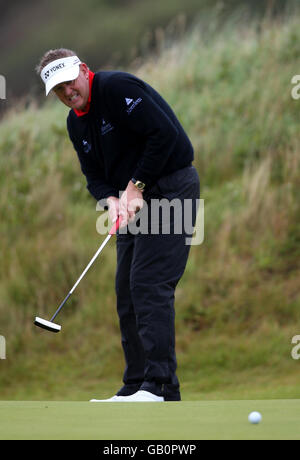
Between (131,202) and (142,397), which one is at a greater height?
(131,202)

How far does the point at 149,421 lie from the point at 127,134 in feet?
4.52

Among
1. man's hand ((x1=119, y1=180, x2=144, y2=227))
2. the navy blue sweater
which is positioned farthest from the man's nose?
man's hand ((x1=119, y1=180, x2=144, y2=227))

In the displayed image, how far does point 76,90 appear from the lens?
9.99 ft

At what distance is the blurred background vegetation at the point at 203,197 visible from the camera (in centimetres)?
694

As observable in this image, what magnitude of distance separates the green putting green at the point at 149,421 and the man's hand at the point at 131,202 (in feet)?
2.63

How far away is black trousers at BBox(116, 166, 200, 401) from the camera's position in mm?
2928

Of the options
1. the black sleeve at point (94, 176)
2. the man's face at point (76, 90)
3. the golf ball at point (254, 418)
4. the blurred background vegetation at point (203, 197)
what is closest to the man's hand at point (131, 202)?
the black sleeve at point (94, 176)

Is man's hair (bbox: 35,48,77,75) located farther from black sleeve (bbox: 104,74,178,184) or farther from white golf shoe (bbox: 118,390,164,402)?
white golf shoe (bbox: 118,390,164,402)

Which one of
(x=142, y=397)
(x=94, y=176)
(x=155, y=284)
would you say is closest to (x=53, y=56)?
(x=94, y=176)

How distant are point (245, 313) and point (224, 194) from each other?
139 cm

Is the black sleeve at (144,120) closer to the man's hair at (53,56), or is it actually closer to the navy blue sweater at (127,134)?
the navy blue sweater at (127,134)

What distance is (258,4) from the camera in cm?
939

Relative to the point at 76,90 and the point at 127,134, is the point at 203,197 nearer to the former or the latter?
the point at 127,134

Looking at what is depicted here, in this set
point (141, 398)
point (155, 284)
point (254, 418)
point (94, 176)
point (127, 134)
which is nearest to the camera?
point (254, 418)
